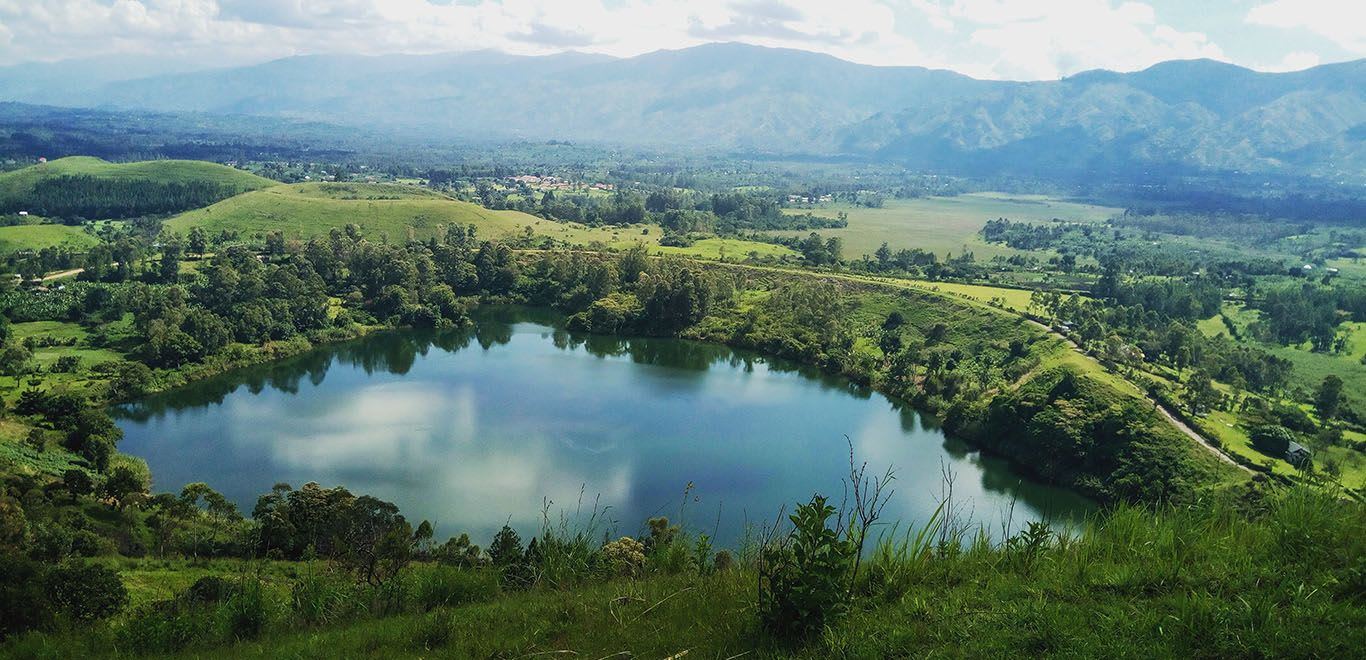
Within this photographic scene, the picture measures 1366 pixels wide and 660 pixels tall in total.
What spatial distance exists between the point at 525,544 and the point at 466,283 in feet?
113

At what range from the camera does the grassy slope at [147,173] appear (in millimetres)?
79500

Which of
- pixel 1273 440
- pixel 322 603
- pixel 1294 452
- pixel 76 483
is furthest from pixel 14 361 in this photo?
pixel 1294 452

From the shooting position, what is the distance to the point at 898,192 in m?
135

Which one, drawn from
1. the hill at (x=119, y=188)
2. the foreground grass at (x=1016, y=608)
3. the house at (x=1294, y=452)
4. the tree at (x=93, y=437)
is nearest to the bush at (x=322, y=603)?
the foreground grass at (x=1016, y=608)

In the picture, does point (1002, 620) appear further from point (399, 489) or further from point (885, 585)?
point (399, 489)

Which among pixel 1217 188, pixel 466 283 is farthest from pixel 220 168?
pixel 1217 188

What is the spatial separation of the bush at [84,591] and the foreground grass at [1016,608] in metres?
4.92

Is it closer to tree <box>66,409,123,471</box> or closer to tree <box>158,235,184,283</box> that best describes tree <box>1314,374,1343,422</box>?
tree <box>66,409,123,471</box>

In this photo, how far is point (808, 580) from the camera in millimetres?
4145

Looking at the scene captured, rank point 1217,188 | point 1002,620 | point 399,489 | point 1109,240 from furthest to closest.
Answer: point 1217,188, point 1109,240, point 399,489, point 1002,620

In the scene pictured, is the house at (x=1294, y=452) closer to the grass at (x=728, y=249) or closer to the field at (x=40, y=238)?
the grass at (x=728, y=249)

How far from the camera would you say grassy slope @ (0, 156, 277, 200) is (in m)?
79.5

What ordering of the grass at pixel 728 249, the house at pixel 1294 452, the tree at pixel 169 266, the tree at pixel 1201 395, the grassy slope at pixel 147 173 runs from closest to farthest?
the house at pixel 1294 452, the tree at pixel 1201 395, the tree at pixel 169 266, the grass at pixel 728 249, the grassy slope at pixel 147 173

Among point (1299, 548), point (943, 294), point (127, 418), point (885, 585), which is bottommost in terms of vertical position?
point (127, 418)
